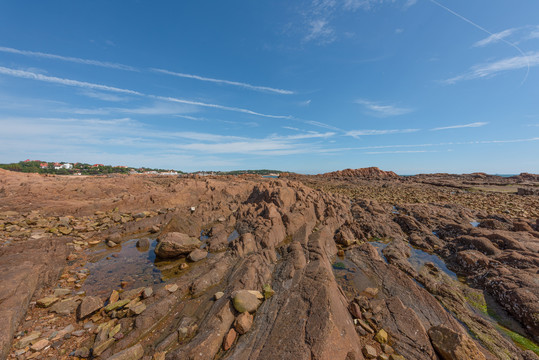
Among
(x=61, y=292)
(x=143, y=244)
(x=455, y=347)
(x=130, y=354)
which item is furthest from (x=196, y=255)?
(x=455, y=347)

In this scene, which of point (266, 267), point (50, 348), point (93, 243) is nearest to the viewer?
point (50, 348)

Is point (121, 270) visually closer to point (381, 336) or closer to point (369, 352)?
point (369, 352)

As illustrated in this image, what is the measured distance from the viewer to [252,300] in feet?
19.7

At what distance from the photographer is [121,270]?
30.0 feet

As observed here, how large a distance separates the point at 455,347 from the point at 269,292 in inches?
194

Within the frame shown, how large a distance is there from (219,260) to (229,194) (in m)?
14.9

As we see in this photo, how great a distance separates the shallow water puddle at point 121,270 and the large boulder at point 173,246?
0.72 metres

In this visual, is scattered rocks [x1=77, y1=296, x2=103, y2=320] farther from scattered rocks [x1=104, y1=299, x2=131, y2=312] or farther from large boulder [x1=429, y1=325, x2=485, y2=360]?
large boulder [x1=429, y1=325, x2=485, y2=360]

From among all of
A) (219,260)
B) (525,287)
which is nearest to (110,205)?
(219,260)

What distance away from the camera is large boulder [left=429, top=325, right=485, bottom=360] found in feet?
14.0

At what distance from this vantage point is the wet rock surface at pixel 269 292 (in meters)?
4.82

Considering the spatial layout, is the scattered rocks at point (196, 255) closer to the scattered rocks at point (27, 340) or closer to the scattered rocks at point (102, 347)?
the scattered rocks at point (102, 347)

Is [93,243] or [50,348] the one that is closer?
[50,348]

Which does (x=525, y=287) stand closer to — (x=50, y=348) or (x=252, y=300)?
(x=252, y=300)
